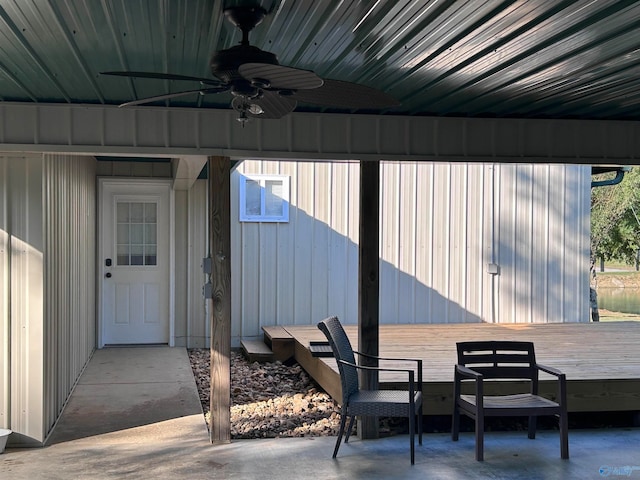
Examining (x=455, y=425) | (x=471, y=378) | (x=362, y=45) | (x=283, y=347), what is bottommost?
(x=455, y=425)

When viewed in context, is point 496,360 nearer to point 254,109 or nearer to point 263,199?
point 254,109

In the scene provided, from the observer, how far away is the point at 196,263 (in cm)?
902

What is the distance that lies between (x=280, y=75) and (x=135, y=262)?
6754 millimetres

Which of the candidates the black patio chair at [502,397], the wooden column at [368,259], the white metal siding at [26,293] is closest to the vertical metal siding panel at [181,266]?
the white metal siding at [26,293]

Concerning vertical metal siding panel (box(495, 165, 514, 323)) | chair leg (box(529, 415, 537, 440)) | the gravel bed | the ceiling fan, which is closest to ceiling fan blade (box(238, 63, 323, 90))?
the ceiling fan

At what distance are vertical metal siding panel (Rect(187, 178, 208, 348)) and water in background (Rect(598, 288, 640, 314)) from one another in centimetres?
1365

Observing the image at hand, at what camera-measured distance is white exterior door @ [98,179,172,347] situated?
8.90 m

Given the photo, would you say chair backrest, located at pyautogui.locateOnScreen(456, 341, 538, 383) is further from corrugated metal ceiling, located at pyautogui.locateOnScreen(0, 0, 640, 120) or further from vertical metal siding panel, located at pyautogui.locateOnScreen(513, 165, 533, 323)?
vertical metal siding panel, located at pyautogui.locateOnScreen(513, 165, 533, 323)

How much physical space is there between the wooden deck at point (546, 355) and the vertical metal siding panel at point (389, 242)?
514 mm

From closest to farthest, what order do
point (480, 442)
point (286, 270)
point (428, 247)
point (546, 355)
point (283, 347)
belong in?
point (480, 442) → point (546, 355) → point (283, 347) → point (286, 270) → point (428, 247)

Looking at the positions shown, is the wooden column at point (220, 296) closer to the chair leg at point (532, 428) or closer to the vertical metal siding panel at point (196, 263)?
the chair leg at point (532, 428)

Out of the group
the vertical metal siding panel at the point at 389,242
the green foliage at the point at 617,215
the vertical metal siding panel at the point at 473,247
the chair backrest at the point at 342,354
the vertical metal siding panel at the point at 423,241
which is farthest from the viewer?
the green foliage at the point at 617,215

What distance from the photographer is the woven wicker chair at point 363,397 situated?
454 cm

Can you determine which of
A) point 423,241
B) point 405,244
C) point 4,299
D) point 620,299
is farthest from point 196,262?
point 620,299
